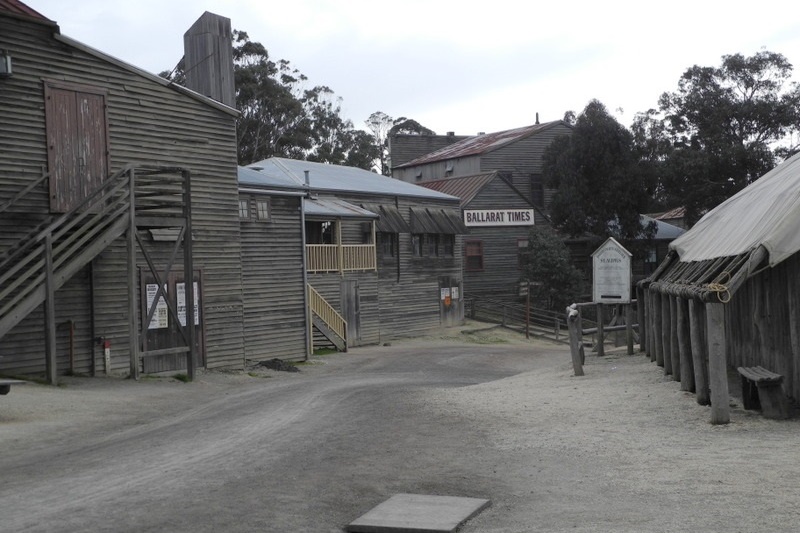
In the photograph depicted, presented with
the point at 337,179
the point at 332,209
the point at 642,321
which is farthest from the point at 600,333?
the point at 337,179

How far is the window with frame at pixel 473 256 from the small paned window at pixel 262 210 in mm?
21422

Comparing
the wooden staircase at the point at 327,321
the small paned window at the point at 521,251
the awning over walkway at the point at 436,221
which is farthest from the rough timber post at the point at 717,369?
the small paned window at the point at 521,251

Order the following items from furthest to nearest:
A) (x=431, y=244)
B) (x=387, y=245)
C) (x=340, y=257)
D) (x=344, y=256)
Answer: (x=431, y=244), (x=387, y=245), (x=344, y=256), (x=340, y=257)

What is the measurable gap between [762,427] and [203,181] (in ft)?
52.8

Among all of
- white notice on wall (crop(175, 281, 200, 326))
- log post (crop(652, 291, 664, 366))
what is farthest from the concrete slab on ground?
white notice on wall (crop(175, 281, 200, 326))

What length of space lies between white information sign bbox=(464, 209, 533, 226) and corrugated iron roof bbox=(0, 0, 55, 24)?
29.8m

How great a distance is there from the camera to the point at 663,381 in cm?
1568

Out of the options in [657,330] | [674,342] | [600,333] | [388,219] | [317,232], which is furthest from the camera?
[388,219]

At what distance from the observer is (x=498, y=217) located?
161 ft

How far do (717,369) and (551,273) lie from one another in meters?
36.0

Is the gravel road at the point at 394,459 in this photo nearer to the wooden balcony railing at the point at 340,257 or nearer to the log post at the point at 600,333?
the log post at the point at 600,333

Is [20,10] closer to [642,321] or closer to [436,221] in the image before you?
[642,321]

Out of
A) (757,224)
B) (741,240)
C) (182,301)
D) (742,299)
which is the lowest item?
(742,299)

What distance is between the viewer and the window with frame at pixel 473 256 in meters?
48.4
